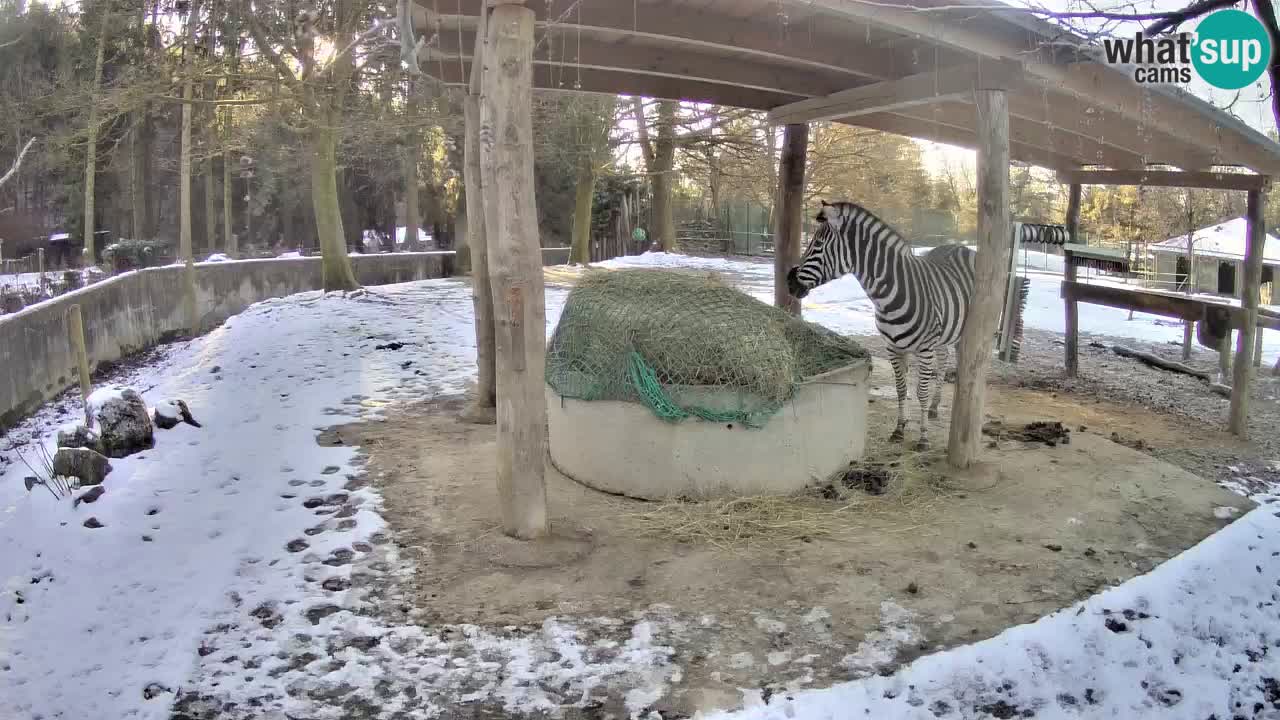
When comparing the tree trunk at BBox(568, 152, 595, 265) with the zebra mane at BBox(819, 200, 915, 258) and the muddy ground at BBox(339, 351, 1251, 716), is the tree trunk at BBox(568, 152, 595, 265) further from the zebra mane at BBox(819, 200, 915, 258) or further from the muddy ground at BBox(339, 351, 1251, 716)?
the muddy ground at BBox(339, 351, 1251, 716)

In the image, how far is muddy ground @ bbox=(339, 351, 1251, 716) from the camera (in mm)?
3846

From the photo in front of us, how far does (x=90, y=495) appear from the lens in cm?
549

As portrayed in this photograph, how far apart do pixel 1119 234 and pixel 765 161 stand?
1182cm

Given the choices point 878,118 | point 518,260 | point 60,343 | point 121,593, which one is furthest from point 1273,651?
point 60,343

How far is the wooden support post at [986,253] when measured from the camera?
6.11 m

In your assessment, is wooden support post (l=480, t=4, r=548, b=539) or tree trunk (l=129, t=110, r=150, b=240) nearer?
wooden support post (l=480, t=4, r=548, b=539)

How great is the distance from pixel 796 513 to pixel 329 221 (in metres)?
13.2

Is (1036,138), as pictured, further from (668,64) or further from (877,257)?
(668,64)

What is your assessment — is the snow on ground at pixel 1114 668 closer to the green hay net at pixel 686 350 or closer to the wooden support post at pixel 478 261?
the green hay net at pixel 686 350

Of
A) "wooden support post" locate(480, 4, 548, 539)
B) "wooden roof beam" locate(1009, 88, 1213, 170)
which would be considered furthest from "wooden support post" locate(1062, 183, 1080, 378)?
"wooden support post" locate(480, 4, 548, 539)

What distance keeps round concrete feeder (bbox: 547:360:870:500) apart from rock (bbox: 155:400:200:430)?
3700 millimetres

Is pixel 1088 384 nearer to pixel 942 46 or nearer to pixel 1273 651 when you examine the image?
pixel 942 46

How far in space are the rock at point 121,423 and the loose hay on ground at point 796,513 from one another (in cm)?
399
